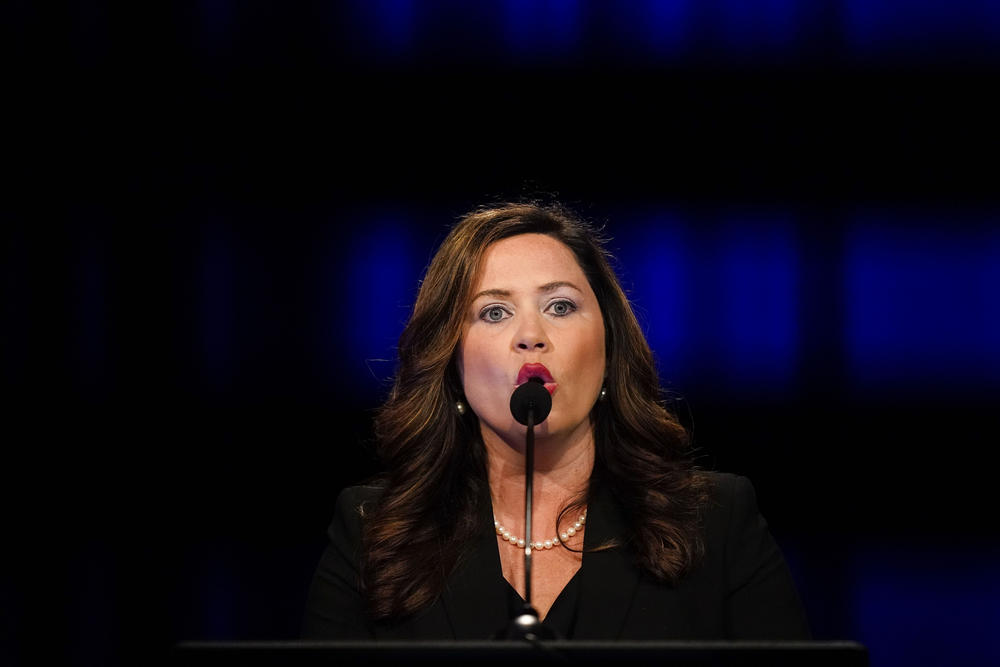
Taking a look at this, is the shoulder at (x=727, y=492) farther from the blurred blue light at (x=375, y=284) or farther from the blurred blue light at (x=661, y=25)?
the blurred blue light at (x=661, y=25)

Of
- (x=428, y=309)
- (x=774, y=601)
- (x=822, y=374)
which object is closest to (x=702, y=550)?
(x=774, y=601)

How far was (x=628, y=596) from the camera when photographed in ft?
5.61

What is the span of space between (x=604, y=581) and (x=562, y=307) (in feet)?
1.48

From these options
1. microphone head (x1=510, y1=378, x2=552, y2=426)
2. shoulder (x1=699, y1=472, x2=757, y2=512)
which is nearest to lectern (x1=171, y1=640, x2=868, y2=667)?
microphone head (x1=510, y1=378, x2=552, y2=426)

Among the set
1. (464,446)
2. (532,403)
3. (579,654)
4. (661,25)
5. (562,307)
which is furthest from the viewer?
(661,25)

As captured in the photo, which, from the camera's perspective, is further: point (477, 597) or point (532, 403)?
point (477, 597)

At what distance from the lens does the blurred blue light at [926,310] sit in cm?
290

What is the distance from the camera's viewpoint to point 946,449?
2.86 m

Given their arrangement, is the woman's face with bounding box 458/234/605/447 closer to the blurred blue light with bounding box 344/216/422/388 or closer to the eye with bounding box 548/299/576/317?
the eye with bounding box 548/299/576/317

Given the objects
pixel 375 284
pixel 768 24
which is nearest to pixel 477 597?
pixel 375 284

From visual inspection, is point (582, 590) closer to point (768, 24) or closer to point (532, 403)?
point (532, 403)

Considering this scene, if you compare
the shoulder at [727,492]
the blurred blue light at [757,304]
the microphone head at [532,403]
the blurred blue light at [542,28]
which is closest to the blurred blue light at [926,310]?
the blurred blue light at [757,304]

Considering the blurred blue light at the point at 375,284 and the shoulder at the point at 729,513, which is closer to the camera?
the shoulder at the point at 729,513

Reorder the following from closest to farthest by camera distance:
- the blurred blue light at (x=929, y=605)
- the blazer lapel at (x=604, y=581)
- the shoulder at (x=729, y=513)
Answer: the blazer lapel at (x=604, y=581) → the shoulder at (x=729, y=513) → the blurred blue light at (x=929, y=605)
